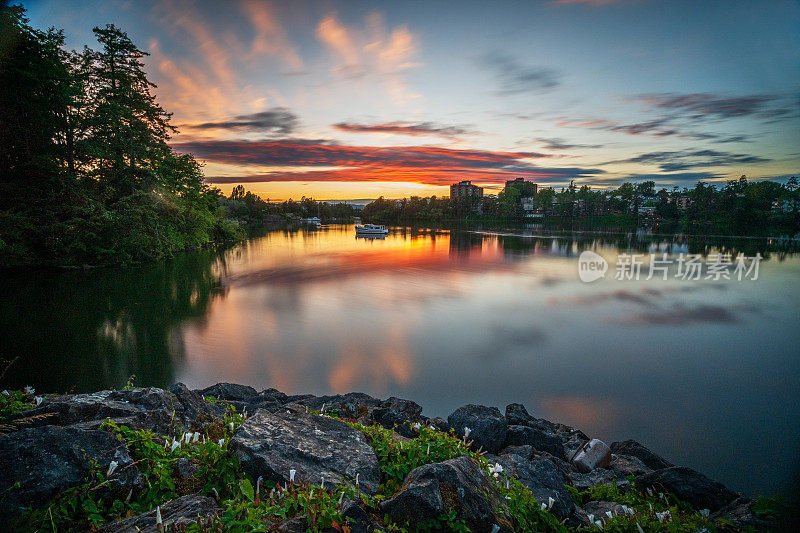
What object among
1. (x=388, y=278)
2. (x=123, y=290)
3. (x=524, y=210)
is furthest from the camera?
(x=524, y=210)

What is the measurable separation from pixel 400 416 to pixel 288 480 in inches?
121

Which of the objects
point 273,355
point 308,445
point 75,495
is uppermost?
point 75,495

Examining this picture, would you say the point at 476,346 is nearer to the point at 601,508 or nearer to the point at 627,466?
the point at 627,466

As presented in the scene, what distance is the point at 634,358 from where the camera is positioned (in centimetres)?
1107

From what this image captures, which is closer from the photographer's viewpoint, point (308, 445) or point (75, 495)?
point (75, 495)

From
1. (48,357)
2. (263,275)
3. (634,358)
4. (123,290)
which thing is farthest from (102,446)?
(263,275)

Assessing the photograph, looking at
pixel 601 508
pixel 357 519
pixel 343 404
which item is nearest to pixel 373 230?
pixel 343 404

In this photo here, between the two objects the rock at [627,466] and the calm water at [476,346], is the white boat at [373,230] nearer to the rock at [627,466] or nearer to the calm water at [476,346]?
the calm water at [476,346]

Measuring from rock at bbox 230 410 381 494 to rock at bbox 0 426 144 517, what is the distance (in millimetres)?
759

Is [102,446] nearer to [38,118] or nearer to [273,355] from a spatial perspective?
[273,355]

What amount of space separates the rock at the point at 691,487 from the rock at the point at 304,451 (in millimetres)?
3395

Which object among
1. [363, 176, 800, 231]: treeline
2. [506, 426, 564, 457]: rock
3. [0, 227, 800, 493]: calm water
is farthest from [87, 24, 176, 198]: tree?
[363, 176, 800, 231]: treeline

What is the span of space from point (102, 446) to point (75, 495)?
0.40 meters

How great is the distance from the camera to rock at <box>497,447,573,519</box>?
139 inches
